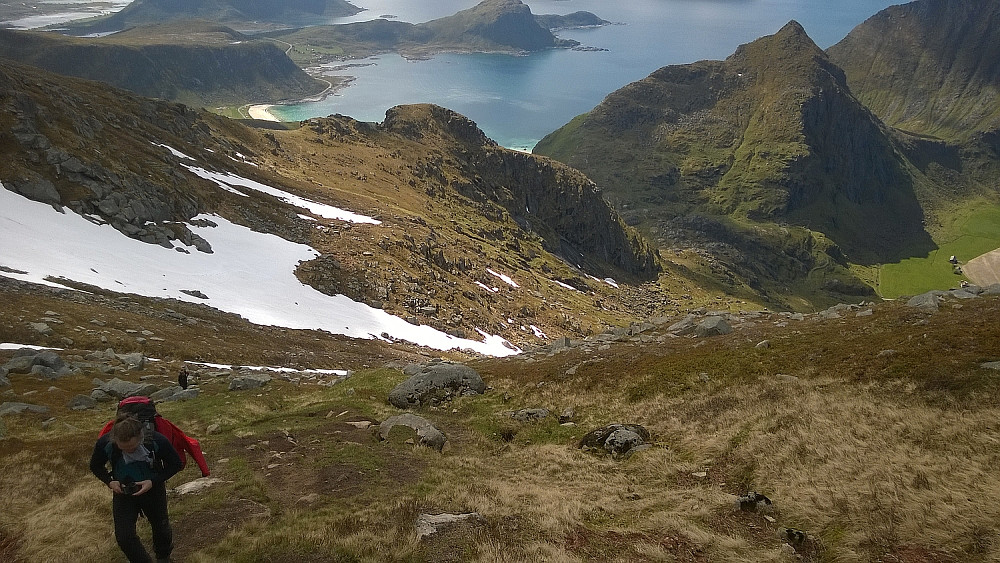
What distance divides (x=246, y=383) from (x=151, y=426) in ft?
58.4

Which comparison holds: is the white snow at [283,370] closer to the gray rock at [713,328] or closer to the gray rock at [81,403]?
the gray rock at [81,403]

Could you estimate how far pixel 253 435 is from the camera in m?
17.2

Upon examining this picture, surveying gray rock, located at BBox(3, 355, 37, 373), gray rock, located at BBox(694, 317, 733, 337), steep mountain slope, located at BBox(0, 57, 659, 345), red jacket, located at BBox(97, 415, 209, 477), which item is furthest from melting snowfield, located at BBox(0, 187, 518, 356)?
red jacket, located at BBox(97, 415, 209, 477)

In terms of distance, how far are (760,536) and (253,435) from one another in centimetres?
1540

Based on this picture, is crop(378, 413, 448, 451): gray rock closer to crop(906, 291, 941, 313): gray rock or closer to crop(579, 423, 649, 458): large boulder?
crop(579, 423, 649, 458): large boulder

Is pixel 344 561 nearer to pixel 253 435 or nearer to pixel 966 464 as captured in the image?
pixel 253 435

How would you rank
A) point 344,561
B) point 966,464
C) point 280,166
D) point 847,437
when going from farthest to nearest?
point 280,166 → point 847,437 → point 966,464 → point 344,561

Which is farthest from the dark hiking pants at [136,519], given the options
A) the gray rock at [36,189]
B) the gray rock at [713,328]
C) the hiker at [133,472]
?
the gray rock at [36,189]

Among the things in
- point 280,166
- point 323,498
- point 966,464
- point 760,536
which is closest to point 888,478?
point 966,464

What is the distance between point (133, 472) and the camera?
26.3ft

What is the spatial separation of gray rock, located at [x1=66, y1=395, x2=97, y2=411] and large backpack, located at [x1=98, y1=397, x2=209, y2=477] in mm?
13674

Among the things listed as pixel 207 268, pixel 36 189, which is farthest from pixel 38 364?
pixel 36 189

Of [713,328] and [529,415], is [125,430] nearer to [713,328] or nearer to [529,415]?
[529,415]

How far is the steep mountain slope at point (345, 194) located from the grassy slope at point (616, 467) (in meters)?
22.5
